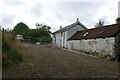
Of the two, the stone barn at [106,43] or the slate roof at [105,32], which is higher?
the slate roof at [105,32]

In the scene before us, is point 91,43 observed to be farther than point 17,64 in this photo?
Yes

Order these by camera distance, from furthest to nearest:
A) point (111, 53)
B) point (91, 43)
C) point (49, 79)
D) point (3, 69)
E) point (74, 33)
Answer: point (74, 33) < point (91, 43) < point (111, 53) < point (3, 69) < point (49, 79)

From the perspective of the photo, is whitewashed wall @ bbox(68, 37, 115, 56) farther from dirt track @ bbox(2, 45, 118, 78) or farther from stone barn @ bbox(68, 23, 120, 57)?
dirt track @ bbox(2, 45, 118, 78)

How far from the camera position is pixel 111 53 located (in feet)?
68.2

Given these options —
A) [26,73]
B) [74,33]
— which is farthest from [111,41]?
[74,33]

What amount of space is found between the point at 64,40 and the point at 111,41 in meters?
24.9

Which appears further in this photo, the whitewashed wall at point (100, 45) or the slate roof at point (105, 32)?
the slate roof at point (105, 32)

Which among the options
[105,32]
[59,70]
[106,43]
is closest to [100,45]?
[106,43]

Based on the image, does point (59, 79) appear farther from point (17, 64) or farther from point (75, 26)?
point (75, 26)

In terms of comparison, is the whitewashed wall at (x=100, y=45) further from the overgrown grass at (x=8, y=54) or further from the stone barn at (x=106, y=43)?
the overgrown grass at (x=8, y=54)

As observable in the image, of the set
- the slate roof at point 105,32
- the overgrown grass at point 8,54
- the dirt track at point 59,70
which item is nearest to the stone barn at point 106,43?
the slate roof at point 105,32

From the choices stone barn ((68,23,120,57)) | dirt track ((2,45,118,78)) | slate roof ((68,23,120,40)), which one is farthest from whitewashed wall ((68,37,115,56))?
dirt track ((2,45,118,78))

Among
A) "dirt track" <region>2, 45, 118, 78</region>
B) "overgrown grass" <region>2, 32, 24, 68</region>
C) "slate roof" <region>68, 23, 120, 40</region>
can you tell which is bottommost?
"dirt track" <region>2, 45, 118, 78</region>

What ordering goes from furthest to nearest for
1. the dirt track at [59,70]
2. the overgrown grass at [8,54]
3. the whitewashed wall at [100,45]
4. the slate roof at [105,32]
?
the slate roof at [105,32] → the whitewashed wall at [100,45] → the overgrown grass at [8,54] → the dirt track at [59,70]
